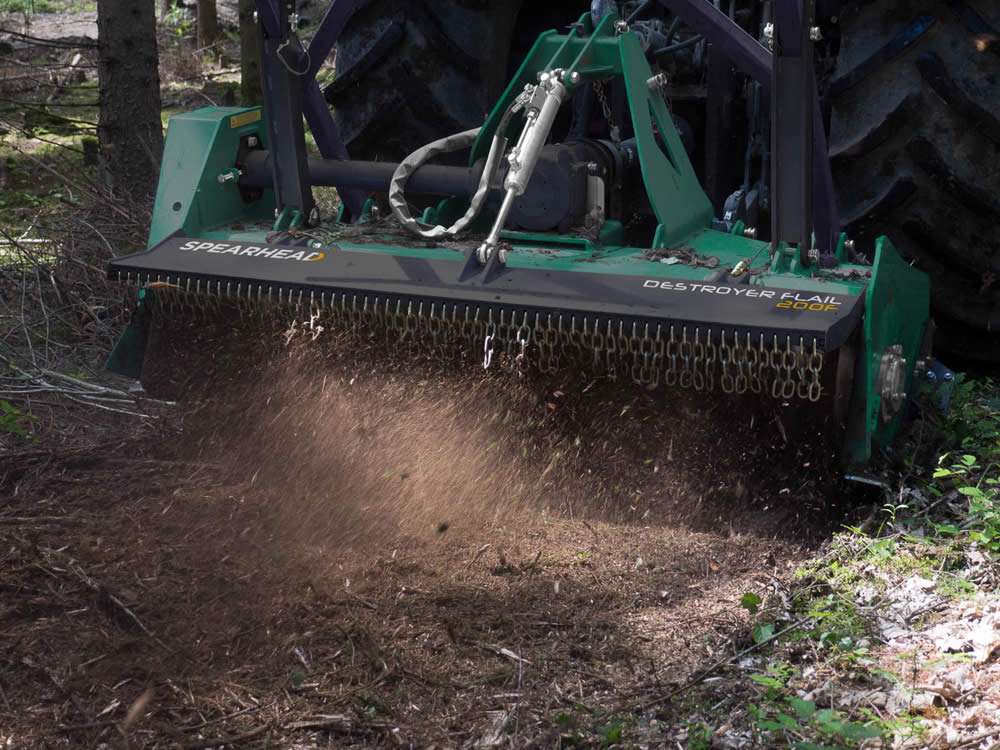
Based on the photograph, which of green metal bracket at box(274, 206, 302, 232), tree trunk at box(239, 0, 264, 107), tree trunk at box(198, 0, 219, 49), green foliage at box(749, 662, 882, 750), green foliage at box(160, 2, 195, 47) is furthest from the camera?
green foliage at box(160, 2, 195, 47)

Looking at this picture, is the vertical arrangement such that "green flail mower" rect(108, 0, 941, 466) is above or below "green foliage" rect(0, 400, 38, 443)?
above

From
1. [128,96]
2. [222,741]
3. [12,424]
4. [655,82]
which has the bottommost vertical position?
[222,741]

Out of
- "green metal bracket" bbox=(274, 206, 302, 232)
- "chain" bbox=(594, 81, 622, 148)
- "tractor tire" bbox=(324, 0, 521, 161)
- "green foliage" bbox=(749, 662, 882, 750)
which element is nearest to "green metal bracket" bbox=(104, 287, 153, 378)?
"green metal bracket" bbox=(274, 206, 302, 232)

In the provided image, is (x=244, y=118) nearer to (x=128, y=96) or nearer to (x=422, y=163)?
(x=422, y=163)

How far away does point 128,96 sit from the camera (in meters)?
4.96

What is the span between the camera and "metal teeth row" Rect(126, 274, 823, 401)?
2.80 metres

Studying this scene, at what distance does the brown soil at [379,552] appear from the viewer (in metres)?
2.24

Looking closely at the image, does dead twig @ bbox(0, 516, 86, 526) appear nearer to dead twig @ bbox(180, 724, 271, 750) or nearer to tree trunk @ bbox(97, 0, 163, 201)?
dead twig @ bbox(180, 724, 271, 750)

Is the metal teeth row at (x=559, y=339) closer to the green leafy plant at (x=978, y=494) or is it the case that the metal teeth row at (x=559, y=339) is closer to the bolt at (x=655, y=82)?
the green leafy plant at (x=978, y=494)

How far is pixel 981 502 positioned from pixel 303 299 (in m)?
1.72

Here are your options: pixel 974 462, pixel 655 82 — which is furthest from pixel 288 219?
pixel 974 462

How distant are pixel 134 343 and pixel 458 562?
1.27 m

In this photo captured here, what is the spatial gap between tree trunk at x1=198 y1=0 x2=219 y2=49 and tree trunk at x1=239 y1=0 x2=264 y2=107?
4.01 m

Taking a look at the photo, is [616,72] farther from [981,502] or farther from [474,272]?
[981,502]
